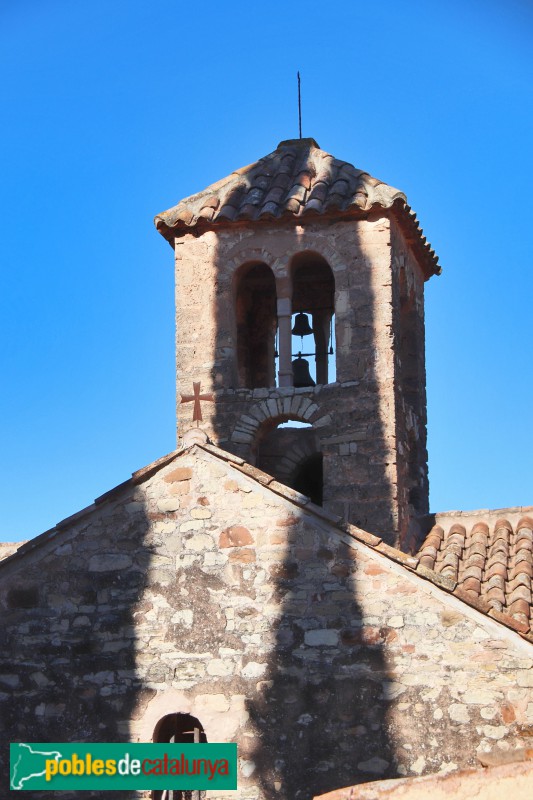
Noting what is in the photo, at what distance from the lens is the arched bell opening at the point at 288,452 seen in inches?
577

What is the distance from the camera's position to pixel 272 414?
47.1 feet

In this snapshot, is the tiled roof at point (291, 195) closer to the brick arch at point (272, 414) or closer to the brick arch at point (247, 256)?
the brick arch at point (247, 256)

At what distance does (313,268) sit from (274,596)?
17.7ft

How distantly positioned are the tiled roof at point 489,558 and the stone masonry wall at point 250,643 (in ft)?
2.48

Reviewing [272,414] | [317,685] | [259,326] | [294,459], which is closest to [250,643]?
[317,685]

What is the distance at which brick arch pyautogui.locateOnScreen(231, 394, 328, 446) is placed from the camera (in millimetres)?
14297

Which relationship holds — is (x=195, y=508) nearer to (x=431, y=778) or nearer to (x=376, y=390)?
(x=376, y=390)

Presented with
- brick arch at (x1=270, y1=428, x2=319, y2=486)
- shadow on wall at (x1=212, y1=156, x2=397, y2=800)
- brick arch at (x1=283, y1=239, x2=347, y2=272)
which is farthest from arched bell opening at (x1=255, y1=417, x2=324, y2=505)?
shadow on wall at (x1=212, y1=156, x2=397, y2=800)

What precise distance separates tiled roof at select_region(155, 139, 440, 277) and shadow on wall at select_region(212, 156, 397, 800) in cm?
440

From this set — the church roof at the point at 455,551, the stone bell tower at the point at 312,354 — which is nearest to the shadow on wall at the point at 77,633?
the church roof at the point at 455,551

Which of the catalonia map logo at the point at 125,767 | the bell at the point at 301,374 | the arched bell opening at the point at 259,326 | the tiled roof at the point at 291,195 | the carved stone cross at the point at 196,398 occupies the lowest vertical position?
the catalonia map logo at the point at 125,767

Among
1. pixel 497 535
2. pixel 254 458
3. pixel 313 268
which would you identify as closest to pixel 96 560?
pixel 254 458

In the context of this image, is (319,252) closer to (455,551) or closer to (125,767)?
(455,551)

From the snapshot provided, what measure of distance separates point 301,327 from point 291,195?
1762 mm
